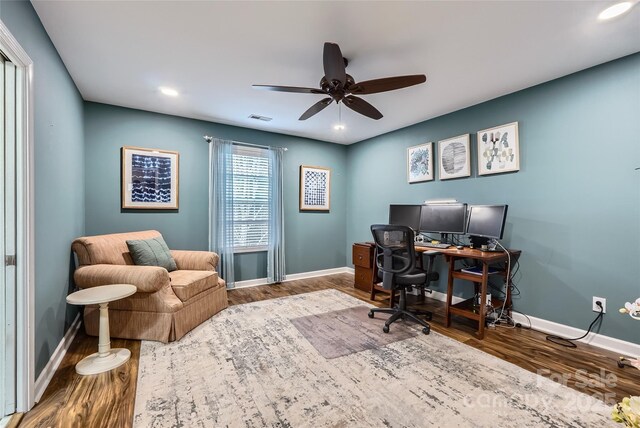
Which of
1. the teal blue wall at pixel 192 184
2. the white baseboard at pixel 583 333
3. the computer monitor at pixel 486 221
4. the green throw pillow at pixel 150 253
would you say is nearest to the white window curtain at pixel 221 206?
the teal blue wall at pixel 192 184

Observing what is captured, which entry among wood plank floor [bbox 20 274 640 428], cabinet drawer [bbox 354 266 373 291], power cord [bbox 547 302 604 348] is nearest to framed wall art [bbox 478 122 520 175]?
power cord [bbox 547 302 604 348]

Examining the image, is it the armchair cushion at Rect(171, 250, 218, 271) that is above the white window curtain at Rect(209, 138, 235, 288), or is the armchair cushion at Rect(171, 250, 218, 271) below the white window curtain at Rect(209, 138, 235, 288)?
below

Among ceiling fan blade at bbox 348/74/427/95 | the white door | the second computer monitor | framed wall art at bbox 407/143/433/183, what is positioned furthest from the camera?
framed wall art at bbox 407/143/433/183

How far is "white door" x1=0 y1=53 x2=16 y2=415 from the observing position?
152cm

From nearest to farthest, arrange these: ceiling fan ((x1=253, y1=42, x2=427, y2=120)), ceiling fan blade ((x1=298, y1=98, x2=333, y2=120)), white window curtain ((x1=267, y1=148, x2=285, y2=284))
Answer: ceiling fan ((x1=253, y1=42, x2=427, y2=120)) → ceiling fan blade ((x1=298, y1=98, x2=333, y2=120)) → white window curtain ((x1=267, y1=148, x2=285, y2=284))

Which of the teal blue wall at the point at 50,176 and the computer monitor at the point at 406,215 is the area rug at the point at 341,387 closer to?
the teal blue wall at the point at 50,176

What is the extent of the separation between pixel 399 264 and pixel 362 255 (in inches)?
51.9

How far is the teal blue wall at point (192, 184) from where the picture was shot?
3.33 metres

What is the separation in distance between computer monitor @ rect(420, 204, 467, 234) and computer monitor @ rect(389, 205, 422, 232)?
0.09 m

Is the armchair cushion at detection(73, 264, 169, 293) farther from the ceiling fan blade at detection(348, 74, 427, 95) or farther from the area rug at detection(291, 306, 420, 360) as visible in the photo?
the ceiling fan blade at detection(348, 74, 427, 95)

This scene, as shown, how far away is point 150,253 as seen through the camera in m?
2.84

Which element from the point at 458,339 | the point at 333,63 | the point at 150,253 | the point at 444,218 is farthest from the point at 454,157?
the point at 150,253

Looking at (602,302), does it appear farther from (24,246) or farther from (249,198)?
(24,246)

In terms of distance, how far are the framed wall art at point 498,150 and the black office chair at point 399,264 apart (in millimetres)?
1449
